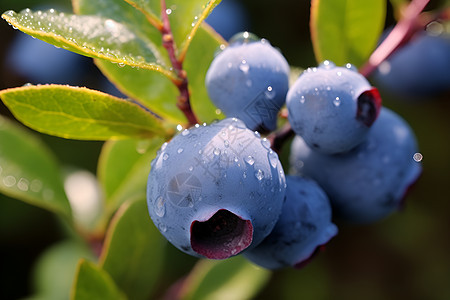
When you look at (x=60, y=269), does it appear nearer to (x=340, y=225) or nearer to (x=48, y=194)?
(x=48, y=194)

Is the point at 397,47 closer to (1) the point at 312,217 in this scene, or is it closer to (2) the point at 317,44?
(2) the point at 317,44

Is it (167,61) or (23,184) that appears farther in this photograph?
(23,184)

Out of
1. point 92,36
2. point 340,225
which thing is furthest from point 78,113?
point 340,225

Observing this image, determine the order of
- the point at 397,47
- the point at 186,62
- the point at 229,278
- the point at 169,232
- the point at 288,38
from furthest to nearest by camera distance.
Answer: the point at 288,38
the point at 229,278
the point at 397,47
the point at 186,62
the point at 169,232

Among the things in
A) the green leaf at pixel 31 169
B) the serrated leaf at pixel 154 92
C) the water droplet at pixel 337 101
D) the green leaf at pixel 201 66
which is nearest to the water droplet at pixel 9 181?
the green leaf at pixel 31 169

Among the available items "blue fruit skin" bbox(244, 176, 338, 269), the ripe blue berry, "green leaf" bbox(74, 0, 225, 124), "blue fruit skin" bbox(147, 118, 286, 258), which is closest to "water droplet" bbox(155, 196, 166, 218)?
"blue fruit skin" bbox(147, 118, 286, 258)

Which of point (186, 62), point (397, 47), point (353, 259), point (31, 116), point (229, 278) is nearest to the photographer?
point (31, 116)

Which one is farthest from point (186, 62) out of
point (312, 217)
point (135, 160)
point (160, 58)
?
point (312, 217)
